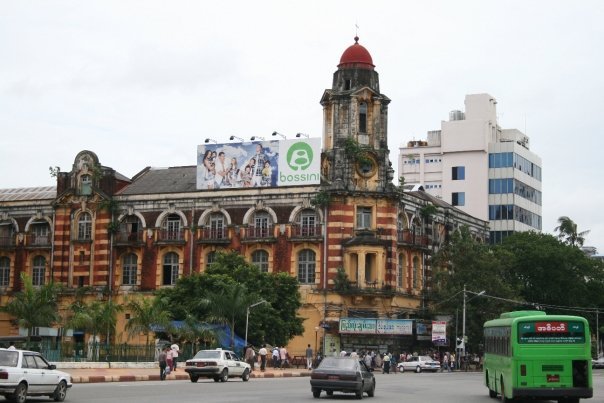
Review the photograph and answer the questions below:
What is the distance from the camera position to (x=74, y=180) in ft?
286

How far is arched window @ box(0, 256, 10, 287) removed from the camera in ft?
291

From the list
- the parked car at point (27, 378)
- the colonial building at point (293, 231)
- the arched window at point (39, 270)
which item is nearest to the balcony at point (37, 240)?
the colonial building at point (293, 231)

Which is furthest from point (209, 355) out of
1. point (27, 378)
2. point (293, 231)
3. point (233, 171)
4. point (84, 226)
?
point (84, 226)

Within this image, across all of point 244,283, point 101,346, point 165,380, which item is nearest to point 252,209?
point 244,283

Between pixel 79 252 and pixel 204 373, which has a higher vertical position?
pixel 79 252

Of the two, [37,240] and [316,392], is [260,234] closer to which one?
[37,240]

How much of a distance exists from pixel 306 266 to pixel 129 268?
14719 mm

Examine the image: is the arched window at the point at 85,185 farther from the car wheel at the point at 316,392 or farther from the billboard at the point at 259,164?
the car wheel at the point at 316,392

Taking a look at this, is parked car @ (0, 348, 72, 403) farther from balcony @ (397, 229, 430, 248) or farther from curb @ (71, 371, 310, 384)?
balcony @ (397, 229, 430, 248)

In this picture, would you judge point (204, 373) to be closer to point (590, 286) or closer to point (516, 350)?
point (516, 350)

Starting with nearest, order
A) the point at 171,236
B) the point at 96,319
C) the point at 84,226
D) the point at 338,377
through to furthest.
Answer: the point at 338,377, the point at 96,319, the point at 171,236, the point at 84,226

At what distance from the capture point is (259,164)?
80.7 metres

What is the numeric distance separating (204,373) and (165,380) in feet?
7.79

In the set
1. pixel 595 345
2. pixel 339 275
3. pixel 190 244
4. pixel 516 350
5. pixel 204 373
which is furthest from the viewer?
pixel 595 345
